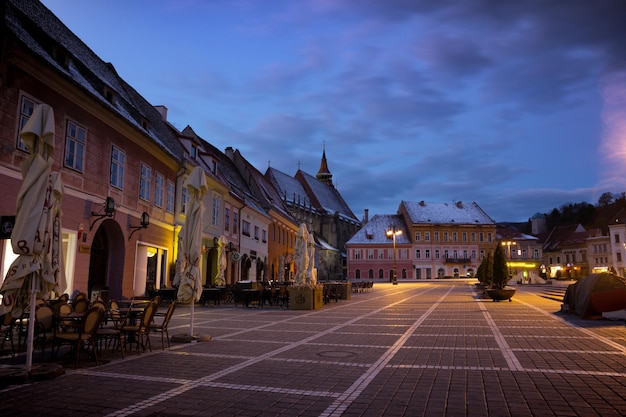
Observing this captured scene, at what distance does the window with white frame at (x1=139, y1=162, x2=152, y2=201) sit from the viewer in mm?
21609

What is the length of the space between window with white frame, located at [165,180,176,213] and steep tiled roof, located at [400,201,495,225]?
62197 mm

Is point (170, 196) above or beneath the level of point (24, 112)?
beneath

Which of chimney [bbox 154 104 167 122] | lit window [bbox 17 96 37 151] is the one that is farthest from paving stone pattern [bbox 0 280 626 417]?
chimney [bbox 154 104 167 122]

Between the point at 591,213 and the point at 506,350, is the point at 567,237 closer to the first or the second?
the point at 591,213

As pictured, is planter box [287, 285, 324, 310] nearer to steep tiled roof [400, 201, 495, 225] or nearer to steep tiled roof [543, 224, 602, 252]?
steep tiled roof [400, 201, 495, 225]

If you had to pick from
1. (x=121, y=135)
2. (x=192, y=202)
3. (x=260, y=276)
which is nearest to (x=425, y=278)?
(x=260, y=276)

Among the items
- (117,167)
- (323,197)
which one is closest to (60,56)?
(117,167)

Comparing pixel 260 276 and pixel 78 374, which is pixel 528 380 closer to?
pixel 78 374

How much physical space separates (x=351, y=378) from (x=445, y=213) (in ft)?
270

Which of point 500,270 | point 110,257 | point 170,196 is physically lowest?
point 500,270

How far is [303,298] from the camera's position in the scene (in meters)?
A: 20.3

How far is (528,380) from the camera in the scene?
670 centimetres

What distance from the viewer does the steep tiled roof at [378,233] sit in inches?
3241

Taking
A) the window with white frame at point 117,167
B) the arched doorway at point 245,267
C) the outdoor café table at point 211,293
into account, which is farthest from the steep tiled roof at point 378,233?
the window with white frame at point 117,167
